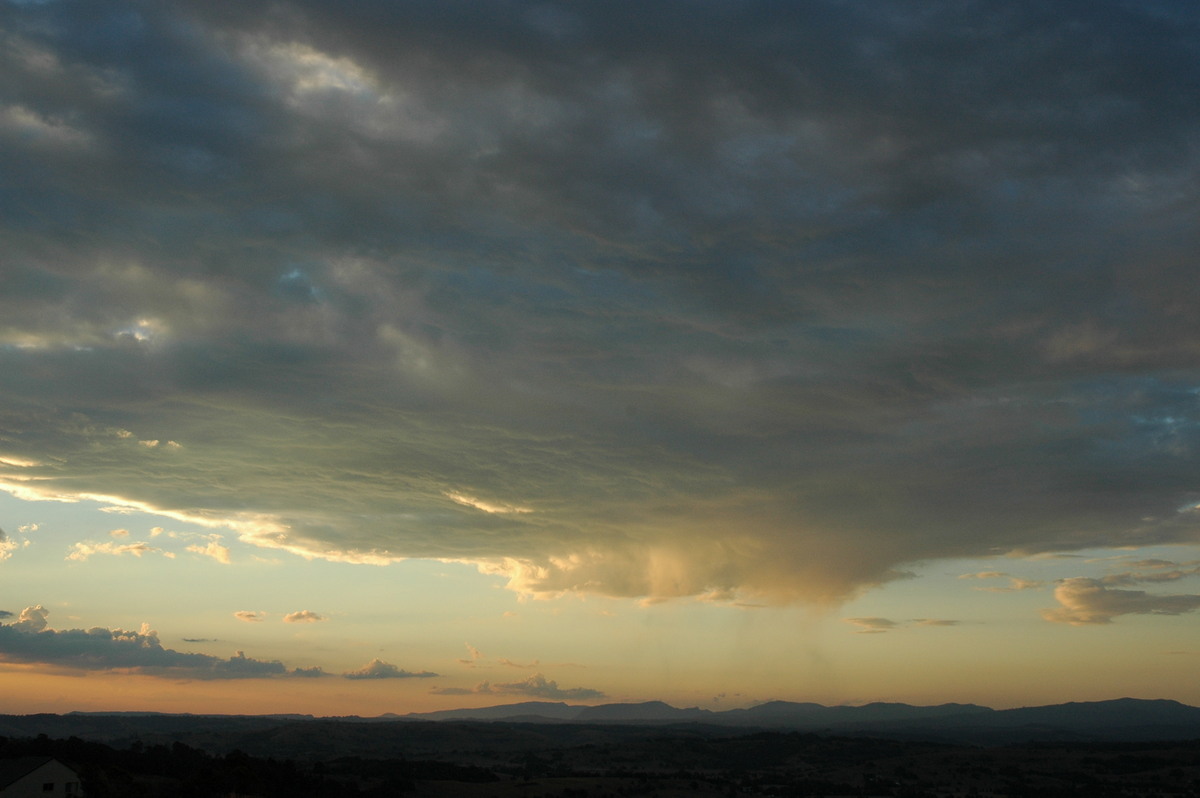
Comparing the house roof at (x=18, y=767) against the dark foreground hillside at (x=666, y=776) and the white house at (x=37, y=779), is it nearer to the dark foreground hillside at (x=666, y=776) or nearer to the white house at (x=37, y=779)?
the white house at (x=37, y=779)

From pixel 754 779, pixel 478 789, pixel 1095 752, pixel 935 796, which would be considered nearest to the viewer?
pixel 478 789

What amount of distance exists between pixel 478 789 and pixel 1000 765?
339 feet

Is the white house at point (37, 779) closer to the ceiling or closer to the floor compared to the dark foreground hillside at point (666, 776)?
closer to the ceiling

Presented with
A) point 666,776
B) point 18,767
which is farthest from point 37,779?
point 666,776

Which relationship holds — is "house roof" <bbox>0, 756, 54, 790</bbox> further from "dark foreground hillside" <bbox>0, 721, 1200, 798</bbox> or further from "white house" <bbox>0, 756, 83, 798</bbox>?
"dark foreground hillside" <bbox>0, 721, 1200, 798</bbox>

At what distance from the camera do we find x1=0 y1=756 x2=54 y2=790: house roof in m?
88.6

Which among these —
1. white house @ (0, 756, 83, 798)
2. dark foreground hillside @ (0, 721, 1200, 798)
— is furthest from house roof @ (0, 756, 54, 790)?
dark foreground hillside @ (0, 721, 1200, 798)

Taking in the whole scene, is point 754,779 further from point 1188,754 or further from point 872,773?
point 1188,754

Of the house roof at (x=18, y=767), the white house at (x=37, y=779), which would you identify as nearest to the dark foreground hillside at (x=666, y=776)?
the white house at (x=37, y=779)

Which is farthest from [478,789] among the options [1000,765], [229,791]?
[1000,765]

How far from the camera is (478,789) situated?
122312 mm

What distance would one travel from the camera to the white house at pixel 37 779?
288ft

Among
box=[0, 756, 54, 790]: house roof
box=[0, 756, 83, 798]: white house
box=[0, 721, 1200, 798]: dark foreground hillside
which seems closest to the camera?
box=[0, 756, 83, 798]: white house

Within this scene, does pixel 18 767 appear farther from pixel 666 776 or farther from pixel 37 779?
pixel 666 776
